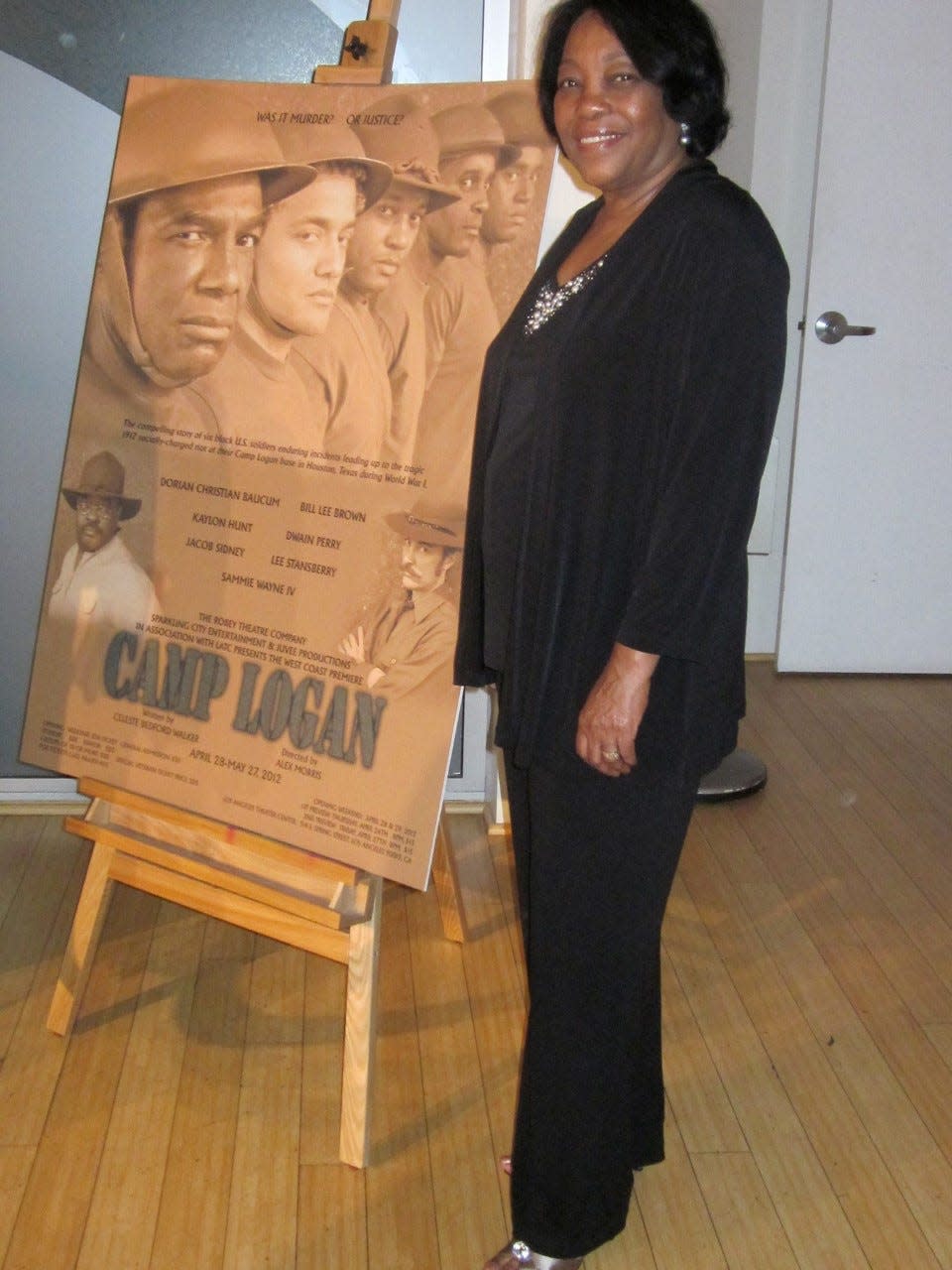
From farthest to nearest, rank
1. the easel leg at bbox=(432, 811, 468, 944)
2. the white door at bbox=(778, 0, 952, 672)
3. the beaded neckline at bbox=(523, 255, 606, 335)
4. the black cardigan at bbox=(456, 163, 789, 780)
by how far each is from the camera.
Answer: the white door at bbox=(778, 0, 952, 672) → the easel leg at bbox=(432, 811, 468, 944) → the beaded neckline at bbox=(523, 255, 606, 335) → the black cardigan at bbox=(456, 163, 789, 780)

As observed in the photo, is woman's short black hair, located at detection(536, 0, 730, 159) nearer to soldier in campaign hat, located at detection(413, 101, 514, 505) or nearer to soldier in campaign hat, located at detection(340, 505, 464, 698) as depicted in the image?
soldier in campaign hat, located at detection(413, 101, 514, 505)

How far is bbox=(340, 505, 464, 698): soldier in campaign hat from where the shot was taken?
1.67 meters

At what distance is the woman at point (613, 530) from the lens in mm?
1212

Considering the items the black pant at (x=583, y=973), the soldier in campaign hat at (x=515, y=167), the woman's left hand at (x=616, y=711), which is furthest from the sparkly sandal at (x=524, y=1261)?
the soldier in campaign hat at (x=515, y=167)

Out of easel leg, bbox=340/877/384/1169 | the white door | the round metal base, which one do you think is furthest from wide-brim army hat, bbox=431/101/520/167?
the white door

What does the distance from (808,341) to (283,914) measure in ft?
Result: 7.25

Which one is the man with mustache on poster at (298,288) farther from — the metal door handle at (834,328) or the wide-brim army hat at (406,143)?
the metal door handle at (834,328)

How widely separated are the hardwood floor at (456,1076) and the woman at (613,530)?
0.89ft

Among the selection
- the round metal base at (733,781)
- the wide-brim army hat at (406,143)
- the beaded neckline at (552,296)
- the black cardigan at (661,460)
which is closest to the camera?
the black cardigan at (661,460)

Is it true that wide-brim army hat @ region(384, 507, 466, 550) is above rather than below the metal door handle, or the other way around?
below

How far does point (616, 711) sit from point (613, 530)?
18 centimetres

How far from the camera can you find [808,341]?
3.36 metres

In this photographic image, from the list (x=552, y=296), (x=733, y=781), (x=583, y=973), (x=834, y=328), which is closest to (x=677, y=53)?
(x=552, y=296)

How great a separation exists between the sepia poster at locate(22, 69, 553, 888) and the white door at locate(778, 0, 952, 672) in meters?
1.91
